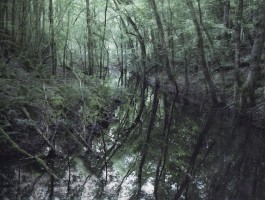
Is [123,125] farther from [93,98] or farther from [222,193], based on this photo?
[222,193]

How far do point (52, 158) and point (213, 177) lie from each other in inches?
160

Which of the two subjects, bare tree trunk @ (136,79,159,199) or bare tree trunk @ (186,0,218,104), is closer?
bare tree trunk @ (136,79,159,199)

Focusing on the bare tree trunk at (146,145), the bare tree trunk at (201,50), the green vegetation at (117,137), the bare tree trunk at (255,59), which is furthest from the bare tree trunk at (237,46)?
→ the bare tree trunk at (146,145)

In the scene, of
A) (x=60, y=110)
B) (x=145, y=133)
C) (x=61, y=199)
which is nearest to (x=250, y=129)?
(x=145, y=133)

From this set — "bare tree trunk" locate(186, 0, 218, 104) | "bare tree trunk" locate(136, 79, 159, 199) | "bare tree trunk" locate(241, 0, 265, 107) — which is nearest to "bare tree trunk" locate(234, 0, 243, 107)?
"bare tree trunk" locate(241, 0, 265, 107)

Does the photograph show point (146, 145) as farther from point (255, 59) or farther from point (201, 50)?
point (201, 50)

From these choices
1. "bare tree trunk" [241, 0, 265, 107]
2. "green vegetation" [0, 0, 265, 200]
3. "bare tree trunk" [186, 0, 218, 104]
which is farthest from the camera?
"bare tree trunk" [186, 0, 218, 104]

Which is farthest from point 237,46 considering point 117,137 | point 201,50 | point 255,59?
point 117,137

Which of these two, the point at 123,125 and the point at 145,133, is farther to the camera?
the point at 123,125

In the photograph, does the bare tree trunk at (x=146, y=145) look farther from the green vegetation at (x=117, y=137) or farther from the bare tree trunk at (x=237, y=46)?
the bare tree trunk at (x=237, y=46)

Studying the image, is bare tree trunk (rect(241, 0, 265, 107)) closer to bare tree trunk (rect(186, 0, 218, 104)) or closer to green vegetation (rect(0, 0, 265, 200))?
green vegetation (rect(0, 0, 265, 200))

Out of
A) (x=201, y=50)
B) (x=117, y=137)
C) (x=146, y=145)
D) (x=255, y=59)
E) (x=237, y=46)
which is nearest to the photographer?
(x=146, y=145)

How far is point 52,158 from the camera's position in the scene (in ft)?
30.7

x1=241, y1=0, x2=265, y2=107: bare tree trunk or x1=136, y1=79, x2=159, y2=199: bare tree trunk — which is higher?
x1=241, y1=0, x2=265, y2=107: bare tree trunk
